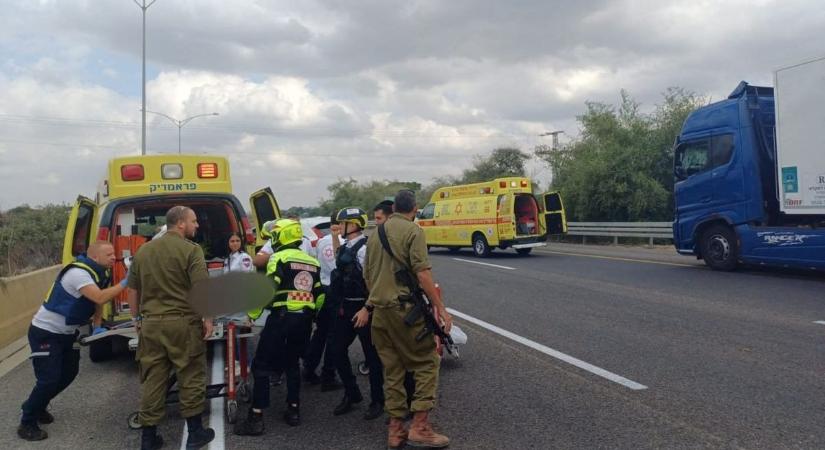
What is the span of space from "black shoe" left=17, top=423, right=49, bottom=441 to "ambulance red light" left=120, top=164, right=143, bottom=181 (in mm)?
3027

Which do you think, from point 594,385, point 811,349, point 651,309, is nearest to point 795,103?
point 651,309

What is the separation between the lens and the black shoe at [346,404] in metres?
5.21

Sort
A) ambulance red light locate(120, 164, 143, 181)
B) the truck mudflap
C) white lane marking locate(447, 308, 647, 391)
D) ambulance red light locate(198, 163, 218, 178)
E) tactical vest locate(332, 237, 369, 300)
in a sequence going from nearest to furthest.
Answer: tactical vest locate(332, 237, 369, 300) < white lane marking locate(447, 308, 647, 391) < ambulance red light locate(120, 164, 143, 181) < ambulance red light locate(198, 163, 218, 178) < the truck mudflap

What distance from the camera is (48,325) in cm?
494

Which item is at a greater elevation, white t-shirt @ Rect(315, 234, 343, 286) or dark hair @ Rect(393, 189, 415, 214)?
dark hair @ Rect(393, 189, 415, 214)

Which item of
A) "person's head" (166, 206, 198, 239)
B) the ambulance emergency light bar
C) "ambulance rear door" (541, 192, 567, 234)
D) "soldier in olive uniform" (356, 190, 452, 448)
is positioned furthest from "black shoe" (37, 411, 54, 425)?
"ambulance rear door" (541, 192, 567, 234)

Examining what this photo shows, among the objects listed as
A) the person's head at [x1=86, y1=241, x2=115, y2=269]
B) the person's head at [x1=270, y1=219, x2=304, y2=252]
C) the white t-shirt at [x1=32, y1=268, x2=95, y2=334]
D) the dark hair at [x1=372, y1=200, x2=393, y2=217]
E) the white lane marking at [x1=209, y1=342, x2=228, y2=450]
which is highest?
the dark hair at [x1=372, y1=200, x2=393, y2=217]

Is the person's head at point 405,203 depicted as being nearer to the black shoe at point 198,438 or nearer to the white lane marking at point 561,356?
the black shoe at point 198,438

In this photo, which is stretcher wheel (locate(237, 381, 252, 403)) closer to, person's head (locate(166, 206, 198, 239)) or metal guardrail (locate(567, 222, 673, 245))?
person's head (locate(166, 206, 198, 239))

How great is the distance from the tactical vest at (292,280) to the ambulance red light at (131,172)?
2.96 meters

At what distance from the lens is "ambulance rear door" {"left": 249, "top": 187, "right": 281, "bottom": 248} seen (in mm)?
7863

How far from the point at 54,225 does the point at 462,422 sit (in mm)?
21856

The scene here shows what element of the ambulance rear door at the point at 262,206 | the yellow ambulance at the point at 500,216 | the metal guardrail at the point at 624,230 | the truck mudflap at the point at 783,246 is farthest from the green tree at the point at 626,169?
the ambulance rear door at the point at 262,206

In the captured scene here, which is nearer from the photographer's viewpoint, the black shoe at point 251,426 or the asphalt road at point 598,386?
the asphalt road at point 598,386
